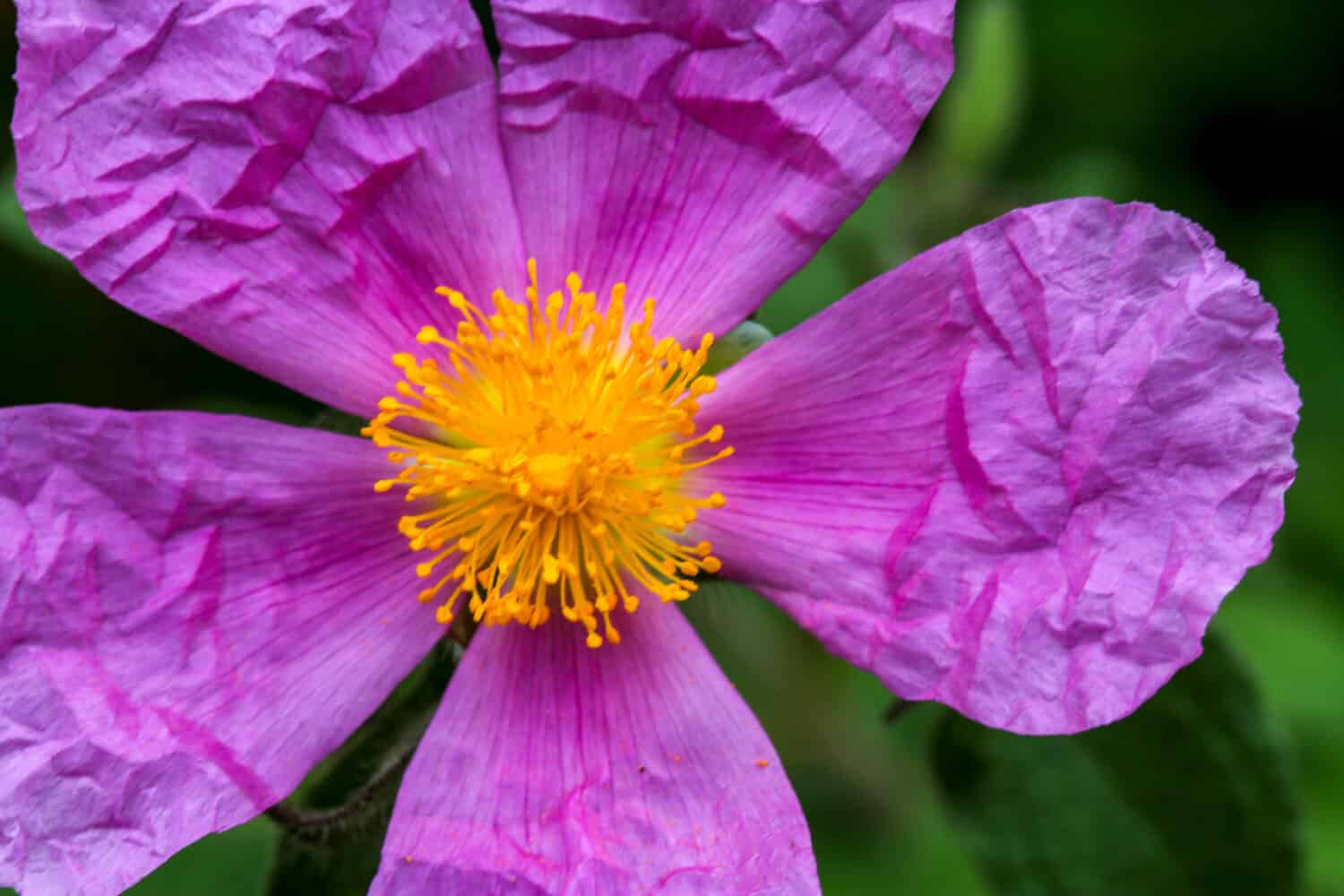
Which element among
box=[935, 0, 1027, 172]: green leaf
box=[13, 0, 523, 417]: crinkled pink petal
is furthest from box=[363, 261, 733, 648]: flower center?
box=[935, 0, 1027, 172]: green leaf

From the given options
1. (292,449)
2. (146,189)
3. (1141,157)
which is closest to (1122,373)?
(292,449)

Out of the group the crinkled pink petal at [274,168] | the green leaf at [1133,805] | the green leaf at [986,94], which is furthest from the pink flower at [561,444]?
the green leaf at [986,94]

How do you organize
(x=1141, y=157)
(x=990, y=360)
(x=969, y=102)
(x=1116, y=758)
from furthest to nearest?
(x=1141, y=157)
(x=969, y=102)
(x=1116, y=758)
(x=990, y=360)

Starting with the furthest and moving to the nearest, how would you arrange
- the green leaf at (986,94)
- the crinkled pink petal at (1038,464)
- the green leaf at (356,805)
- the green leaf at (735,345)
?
the green leaf at (986,94)
the green leaf at (735,345)
the green leaf at (356,805)
the crinkled pink petal at (1038,464)

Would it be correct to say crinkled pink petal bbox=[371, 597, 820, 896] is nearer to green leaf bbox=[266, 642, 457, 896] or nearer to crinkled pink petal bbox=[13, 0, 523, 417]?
green leaf bbox=[266, 642, 457, 896]

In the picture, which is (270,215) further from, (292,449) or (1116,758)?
(1116,758)

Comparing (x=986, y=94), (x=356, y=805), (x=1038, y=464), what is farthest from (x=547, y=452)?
(x=986, y=94)

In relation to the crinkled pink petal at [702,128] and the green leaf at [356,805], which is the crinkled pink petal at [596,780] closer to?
the green leaf at [356,805]
